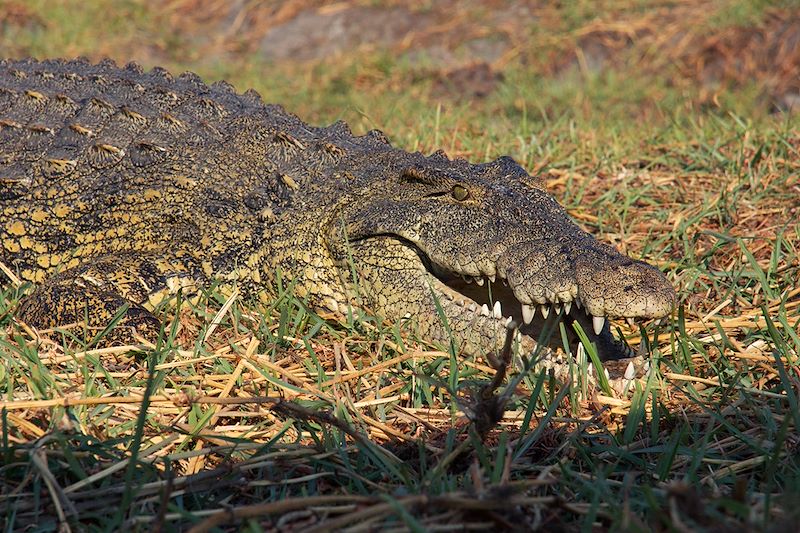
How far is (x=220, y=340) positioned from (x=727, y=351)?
6.42 ft

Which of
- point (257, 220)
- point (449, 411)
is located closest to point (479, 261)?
point (449, 411)

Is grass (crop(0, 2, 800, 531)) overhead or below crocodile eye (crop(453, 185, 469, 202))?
below

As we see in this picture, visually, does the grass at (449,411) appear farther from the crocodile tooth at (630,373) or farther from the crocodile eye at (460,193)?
the crocodile eye at (460,193)

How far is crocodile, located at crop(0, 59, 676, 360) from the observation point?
3342mm

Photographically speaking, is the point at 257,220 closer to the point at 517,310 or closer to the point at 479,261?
the point at 479,261

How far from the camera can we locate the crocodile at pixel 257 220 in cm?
334

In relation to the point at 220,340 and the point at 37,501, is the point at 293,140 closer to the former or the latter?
the point at 220,340

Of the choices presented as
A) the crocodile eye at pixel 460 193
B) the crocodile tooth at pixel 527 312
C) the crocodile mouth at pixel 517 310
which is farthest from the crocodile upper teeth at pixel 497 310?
the crocodile eye at pixel 460 193

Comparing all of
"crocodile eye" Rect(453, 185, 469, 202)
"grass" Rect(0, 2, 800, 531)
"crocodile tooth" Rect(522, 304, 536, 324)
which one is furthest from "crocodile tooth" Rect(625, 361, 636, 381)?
"crocodile eye" Rect(453, 185, 469, 202)

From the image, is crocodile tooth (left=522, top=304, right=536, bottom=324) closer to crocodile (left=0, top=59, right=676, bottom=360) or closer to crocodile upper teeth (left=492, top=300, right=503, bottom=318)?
crocodile (left=0, top=59, right=676, bottom=360)

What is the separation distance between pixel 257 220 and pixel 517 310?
4.22ft

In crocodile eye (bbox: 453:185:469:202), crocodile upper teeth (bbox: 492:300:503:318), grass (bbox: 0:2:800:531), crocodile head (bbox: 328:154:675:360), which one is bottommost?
grass (bbox: 0:2:800:531)

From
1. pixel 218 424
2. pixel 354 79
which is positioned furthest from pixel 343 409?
pixel 354 79

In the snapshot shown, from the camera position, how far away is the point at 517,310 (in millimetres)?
3521
